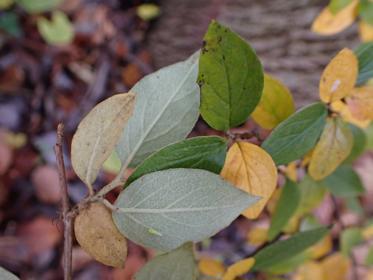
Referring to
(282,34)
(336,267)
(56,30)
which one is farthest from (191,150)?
(56,30)

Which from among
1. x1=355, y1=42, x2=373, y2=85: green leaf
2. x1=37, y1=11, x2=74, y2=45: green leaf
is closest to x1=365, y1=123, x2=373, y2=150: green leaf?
x1=355, y1=42, x2=373, y2=85: green leaf

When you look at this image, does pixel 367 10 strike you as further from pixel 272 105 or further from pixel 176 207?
pixel 176 207

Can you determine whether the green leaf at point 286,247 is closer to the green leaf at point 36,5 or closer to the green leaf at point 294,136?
the green leaf at point 294,136

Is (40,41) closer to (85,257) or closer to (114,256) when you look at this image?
(85,257)

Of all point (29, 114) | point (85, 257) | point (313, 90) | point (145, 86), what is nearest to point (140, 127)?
point (145, 86)

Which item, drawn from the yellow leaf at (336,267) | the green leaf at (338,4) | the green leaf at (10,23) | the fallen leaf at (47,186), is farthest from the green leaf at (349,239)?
the green leaf at (10,23)

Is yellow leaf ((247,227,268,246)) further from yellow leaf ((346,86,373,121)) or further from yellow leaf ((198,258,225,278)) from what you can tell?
yellow leaf ((346,86,373,121))
